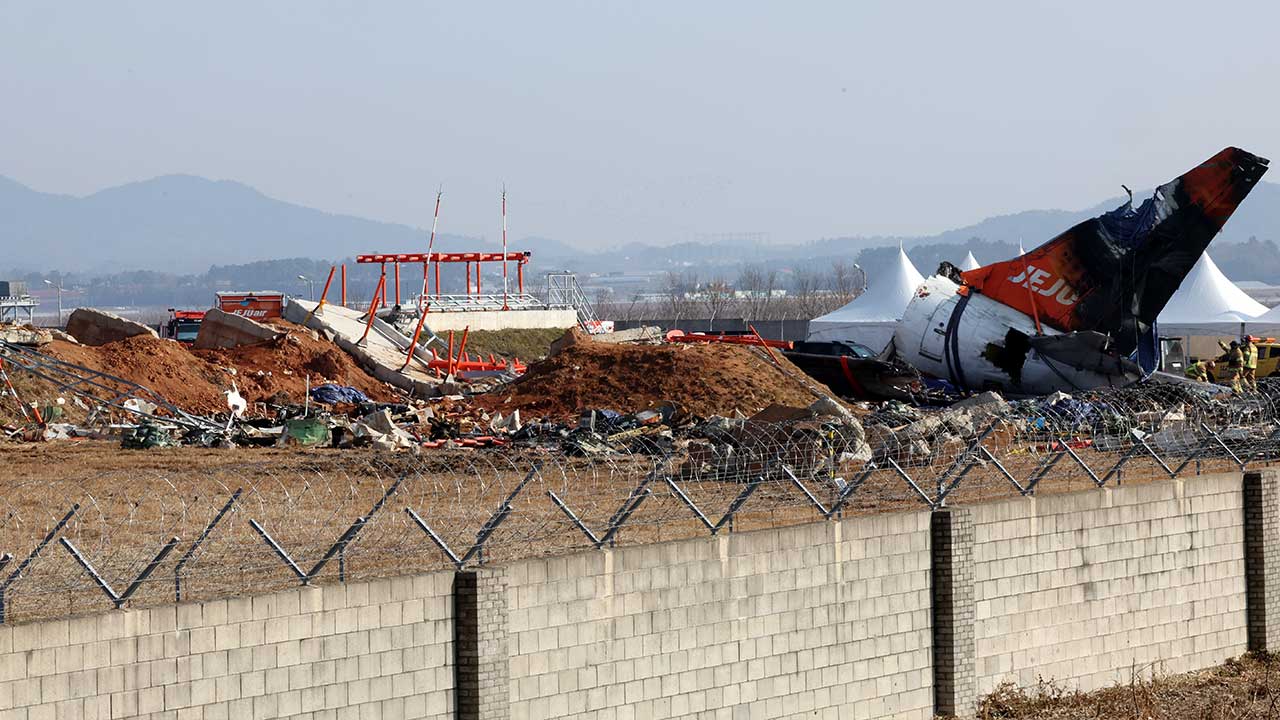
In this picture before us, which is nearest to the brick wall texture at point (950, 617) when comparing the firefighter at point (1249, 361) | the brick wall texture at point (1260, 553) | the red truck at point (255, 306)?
the brick wall texture at point (1260, 553)

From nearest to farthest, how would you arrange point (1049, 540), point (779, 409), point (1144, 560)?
point (1049, 540) < point (1144, 560) < point (779, 409)

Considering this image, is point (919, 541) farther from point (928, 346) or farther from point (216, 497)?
point (928, 346)

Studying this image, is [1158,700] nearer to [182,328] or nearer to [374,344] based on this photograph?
[374,344]

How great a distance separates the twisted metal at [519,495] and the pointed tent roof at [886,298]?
48.8 m

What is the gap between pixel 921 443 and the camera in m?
23.6

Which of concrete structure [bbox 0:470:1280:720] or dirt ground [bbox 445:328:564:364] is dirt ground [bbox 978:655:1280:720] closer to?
concrete structure [bbox 0:470:1280:720]

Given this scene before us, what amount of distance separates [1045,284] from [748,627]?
1268 inches

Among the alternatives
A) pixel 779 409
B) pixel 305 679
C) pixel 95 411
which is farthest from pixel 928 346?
pixel 305 679

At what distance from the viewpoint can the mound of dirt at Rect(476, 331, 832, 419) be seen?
3566cm

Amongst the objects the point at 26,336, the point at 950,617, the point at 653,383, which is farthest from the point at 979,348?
the point at 950,617

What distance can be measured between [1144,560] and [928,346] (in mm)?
26810

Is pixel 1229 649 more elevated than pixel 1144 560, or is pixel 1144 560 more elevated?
pixel 1144 560

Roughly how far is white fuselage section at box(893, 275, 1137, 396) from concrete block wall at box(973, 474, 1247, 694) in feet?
75.1

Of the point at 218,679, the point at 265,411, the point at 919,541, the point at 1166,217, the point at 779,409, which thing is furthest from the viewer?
the point at 1166,217
